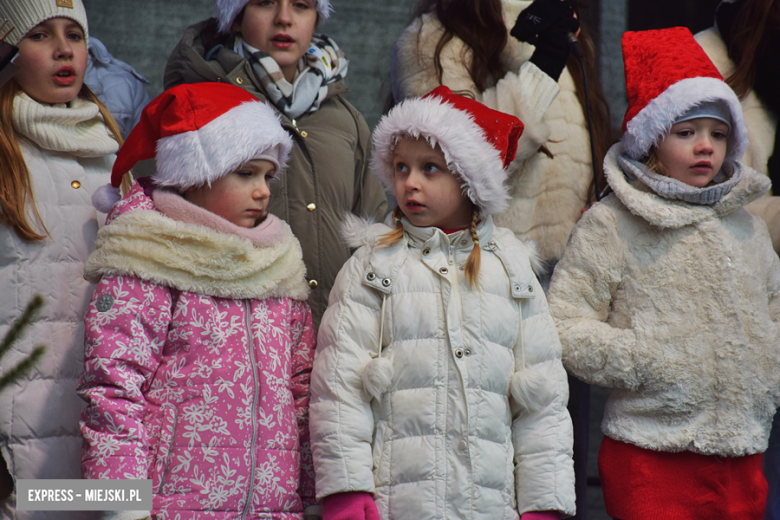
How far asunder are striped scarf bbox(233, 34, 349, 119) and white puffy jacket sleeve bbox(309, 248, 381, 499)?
71 centimetres

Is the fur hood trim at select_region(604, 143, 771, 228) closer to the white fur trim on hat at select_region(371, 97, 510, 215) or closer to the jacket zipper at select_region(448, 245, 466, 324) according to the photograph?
the white fur trim on hat at select_region(371, 97, 510, 215)

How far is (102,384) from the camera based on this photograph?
1891 mm

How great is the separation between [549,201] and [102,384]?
65.9 inches

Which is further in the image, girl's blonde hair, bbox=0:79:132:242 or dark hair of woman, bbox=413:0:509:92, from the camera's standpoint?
dark hair of woman, bbox=413:0:509:92

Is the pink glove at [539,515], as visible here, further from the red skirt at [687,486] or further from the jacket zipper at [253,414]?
the jacket zipper at [253,414]

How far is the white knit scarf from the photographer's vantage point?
2324 millimetres

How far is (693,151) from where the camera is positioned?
2510 mm

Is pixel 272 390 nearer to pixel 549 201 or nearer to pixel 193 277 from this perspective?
pixel 193 277

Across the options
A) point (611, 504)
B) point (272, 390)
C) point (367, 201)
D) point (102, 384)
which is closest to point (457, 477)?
point (272, 390)

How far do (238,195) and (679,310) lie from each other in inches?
52.6

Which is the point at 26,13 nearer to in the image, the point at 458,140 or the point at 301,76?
the point at 301,76

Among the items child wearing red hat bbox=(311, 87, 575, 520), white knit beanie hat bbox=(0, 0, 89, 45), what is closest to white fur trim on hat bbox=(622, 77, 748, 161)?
child wearing red hat bbox=(311, 87, 575, 520)

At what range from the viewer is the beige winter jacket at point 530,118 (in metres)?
2.77

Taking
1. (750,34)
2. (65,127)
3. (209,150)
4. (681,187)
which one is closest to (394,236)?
(209,150)
